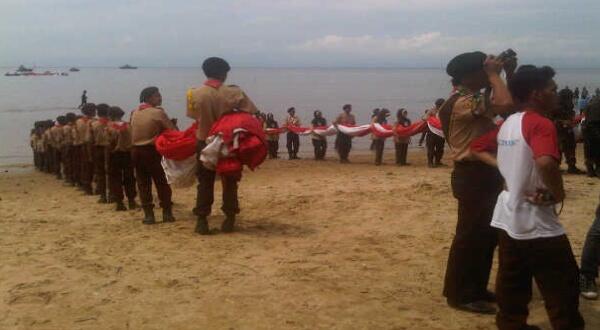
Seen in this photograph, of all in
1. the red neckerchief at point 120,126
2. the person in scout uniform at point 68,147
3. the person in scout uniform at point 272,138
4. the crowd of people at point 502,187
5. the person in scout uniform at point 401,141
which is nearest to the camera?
the crowd of people at point 502,187

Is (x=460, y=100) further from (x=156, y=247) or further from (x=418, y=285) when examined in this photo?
(x=156, y=247)

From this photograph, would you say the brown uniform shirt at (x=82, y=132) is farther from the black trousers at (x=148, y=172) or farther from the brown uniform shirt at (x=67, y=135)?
the black trousers at (x=148, y=172)

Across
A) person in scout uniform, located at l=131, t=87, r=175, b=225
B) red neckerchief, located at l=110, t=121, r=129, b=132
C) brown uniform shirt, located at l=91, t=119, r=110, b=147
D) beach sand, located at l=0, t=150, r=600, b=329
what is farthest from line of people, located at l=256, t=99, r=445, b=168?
person in scout uniform, located at l=131, t=87, r=175, b=225

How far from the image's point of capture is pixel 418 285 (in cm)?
510

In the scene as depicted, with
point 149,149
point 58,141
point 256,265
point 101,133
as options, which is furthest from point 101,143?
point 58,141

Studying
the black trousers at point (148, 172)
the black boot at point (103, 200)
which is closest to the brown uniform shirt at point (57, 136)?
the black boot at point (103, 200)

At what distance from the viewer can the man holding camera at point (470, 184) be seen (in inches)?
169

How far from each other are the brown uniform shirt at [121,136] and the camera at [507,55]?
246 inches

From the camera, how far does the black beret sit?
4305 millimetres

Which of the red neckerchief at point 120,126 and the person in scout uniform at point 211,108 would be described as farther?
the red neckerchief at point 120,126

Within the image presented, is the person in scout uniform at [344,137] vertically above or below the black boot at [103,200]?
above

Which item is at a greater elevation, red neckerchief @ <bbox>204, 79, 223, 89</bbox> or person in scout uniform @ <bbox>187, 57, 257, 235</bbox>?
red neckerchief @ <bbox>204, 79, 223, 89</bbox>

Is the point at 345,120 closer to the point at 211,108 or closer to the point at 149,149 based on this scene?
the point at 149,149

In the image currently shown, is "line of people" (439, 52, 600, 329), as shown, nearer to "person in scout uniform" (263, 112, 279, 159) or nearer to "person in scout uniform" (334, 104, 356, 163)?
"person in scout uniform" (334, 104, 356, 163)
